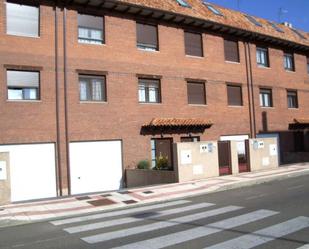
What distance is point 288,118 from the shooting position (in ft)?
94.3

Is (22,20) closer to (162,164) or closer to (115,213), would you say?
(162,164)

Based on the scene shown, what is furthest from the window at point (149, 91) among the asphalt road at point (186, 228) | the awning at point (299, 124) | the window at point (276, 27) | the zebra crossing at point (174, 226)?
the window at point (276, 27)

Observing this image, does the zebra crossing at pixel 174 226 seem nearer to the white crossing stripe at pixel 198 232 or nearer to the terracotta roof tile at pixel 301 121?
the white crossing stripe at pixel 198 232

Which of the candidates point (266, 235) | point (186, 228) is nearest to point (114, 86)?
point (186, 228)

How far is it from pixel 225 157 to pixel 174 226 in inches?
424

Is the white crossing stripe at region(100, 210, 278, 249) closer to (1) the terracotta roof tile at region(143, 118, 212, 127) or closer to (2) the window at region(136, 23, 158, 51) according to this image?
(1) the terracotta roof tile at region(143, 118, 212, 127)

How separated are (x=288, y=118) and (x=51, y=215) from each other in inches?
847

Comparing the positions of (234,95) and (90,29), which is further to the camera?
(234,95)

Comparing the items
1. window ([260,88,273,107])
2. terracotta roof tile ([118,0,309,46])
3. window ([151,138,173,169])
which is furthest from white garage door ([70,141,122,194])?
window ([260,88,273,107])

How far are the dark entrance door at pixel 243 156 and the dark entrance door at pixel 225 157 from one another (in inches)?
33.5

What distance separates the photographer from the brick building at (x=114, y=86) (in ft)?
56.4

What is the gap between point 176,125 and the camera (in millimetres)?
21266

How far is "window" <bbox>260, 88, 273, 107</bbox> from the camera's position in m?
27.2

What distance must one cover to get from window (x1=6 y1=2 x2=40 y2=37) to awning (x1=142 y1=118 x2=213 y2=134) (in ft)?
22.6
